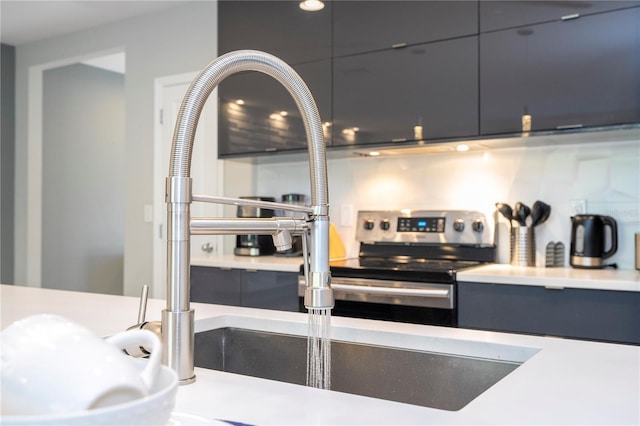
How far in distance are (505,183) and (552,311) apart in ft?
2.76

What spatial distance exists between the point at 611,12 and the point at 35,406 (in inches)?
102

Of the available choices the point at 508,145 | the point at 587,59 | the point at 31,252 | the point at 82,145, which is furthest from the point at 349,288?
the point at 82,145

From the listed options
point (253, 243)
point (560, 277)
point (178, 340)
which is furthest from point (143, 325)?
point (253, 243)

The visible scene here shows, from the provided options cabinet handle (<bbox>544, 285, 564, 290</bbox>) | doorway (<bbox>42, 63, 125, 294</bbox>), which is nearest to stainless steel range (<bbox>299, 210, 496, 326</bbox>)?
cabinet handle (<bbox>544, 285, 564, 290</bbox>)

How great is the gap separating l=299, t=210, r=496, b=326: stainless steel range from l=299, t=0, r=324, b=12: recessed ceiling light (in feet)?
3.71

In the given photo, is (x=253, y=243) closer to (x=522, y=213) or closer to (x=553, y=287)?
(x=522, y=213)

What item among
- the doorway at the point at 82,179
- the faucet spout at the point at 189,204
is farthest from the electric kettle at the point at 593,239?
the doorway at the point at 82,179

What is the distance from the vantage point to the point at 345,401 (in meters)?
0.78

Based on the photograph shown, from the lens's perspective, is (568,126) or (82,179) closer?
(568,126)

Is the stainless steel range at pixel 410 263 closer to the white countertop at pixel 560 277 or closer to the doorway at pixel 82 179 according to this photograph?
the white countertop at pixel 560 277

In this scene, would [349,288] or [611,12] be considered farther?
[349,288]

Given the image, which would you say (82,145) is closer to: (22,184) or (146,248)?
(22,184)

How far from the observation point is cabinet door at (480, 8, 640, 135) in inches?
94.1

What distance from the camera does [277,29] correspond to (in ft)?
11.0
